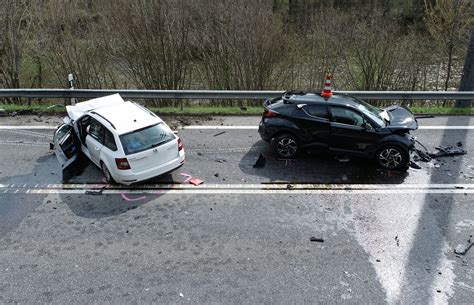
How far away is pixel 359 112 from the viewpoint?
31.2ft

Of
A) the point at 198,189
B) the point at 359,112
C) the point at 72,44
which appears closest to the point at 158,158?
the point at 198,189

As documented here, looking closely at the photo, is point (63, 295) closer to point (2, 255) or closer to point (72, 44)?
point (2, 255)

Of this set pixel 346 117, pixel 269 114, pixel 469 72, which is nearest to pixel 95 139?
pixel 269 114

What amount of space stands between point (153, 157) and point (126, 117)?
3.94ft

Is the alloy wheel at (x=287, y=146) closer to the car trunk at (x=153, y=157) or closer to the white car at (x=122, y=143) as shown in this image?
the white car at (x=122, y=143)

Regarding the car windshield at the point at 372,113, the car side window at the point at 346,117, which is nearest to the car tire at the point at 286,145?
the car side window at the point at 346,117

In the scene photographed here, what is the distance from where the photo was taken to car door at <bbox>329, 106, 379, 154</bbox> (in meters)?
9.44

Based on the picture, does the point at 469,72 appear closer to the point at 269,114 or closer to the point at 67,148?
the point at 269,114

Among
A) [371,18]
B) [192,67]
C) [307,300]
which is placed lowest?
[307,300]

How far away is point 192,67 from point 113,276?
47.0 feet

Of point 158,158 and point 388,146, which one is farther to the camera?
point 388,146

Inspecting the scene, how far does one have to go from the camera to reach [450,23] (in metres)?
18.7

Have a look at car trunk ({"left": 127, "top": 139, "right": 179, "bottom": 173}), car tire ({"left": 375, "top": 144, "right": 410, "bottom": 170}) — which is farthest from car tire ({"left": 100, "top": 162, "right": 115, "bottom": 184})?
car tire ({"left": 375, "top": 144, "right": 410, "bottom": 170})

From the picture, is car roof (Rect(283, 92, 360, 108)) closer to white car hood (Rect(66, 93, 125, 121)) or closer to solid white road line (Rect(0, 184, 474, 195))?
solid white road line (Rect(0, 184, 474, 195))
